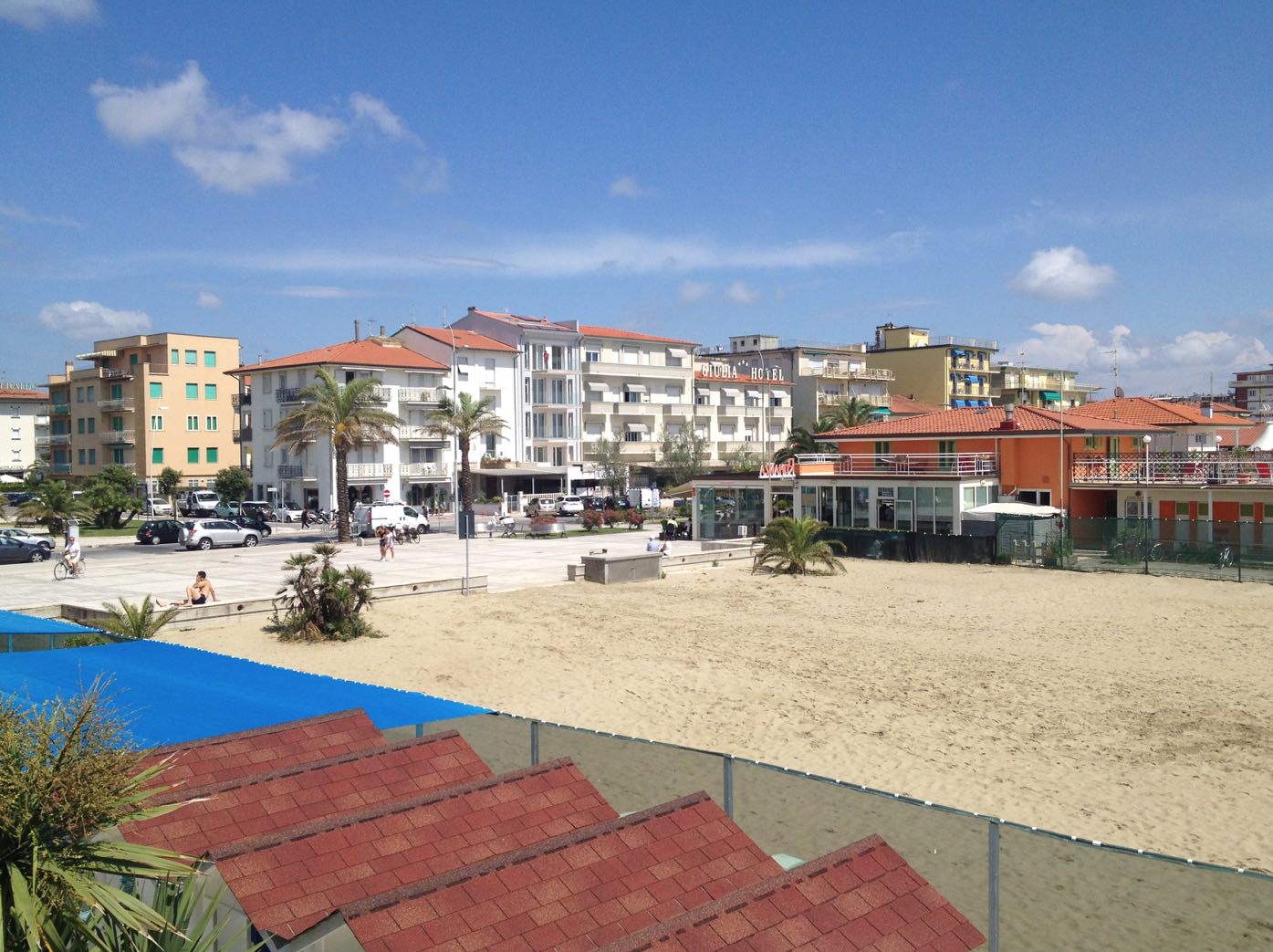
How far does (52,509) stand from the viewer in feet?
162

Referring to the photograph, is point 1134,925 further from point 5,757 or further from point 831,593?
point 831,593

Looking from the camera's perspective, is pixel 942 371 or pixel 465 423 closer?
pixel 465 423

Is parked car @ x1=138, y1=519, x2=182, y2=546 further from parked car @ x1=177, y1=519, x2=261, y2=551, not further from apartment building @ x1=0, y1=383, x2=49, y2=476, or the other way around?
apartment building @ x1=0, y1=383, x2=49, y2=476

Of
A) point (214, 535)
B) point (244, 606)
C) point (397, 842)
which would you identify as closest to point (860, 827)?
point (397, 842)

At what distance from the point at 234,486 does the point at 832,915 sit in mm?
71061

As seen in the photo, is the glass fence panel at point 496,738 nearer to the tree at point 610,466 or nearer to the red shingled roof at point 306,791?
the red shingled roof at point 306,791

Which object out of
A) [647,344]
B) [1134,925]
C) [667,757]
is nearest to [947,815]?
[1134,925]

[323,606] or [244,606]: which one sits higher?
[323,606]

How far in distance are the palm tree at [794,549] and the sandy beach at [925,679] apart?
2942mm

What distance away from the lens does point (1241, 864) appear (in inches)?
397

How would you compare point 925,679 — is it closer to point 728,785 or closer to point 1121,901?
point 728,785

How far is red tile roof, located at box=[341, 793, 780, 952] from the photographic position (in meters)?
5.71

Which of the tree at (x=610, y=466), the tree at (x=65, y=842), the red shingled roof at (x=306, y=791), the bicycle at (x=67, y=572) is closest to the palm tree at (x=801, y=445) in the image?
the tree at (x=610, y=466)

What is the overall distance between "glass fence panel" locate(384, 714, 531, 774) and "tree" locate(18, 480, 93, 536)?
45423mm
